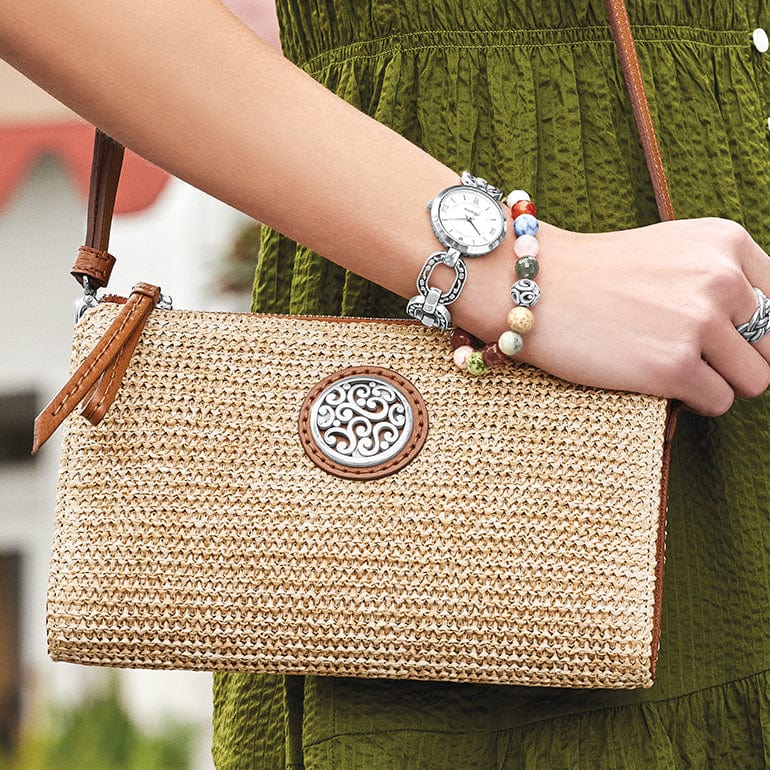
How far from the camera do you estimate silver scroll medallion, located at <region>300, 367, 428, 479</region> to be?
702 millimetres

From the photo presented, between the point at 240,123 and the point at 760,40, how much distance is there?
0.47 metres

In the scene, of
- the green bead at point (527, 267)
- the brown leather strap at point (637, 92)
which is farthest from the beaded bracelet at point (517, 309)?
the brown leather strap at point (637, 92)

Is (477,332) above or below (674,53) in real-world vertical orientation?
below

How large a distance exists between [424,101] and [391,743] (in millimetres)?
489

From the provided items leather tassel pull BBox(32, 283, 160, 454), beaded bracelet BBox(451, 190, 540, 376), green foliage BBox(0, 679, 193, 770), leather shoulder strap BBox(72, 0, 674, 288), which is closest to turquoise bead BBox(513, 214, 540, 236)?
beaded bracelet BBox(451, 190, 540, 376)

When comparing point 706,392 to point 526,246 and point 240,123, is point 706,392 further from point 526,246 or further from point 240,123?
point 240,123

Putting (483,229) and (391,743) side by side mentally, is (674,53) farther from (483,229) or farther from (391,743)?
(391,743)

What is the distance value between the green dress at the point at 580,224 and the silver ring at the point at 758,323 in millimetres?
122

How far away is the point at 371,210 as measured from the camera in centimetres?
68

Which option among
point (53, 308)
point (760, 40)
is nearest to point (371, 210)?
point (760, 40)

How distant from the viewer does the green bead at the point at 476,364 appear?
70 centimetres

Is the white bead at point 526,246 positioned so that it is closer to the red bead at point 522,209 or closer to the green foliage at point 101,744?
the red bead at point 522,209

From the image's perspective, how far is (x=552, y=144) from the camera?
82 centimetres

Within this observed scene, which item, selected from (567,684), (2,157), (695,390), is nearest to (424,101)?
(695,390)
